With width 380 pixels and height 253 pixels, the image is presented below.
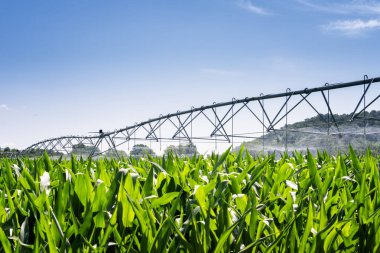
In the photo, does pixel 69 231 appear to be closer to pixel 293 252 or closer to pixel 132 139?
pixel 293 252

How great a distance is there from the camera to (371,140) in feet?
44.9

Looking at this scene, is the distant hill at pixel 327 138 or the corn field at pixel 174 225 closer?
the corn field at pixel 174 225

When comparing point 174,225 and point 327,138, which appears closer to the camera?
point 174,225

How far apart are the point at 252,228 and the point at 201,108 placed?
15.3 metres

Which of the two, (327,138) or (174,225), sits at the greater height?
(174,225)

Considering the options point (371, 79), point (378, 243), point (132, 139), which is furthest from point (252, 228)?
point (132, 139)

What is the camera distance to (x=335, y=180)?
2020 mm

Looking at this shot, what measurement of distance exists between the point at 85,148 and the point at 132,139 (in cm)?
1253

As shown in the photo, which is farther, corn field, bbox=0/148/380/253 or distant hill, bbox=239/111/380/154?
distant hill, bbox=239/111/380/154

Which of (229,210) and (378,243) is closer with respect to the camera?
(378,243)

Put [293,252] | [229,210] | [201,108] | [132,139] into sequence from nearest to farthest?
[293,252]
[229,210]
[201,108]
[132,139]

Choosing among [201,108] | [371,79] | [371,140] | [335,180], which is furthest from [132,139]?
[335,180]

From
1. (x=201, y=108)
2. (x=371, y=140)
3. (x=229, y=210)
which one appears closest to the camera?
(x=229, y=210)

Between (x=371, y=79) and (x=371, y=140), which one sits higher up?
(x=371, y=79)
